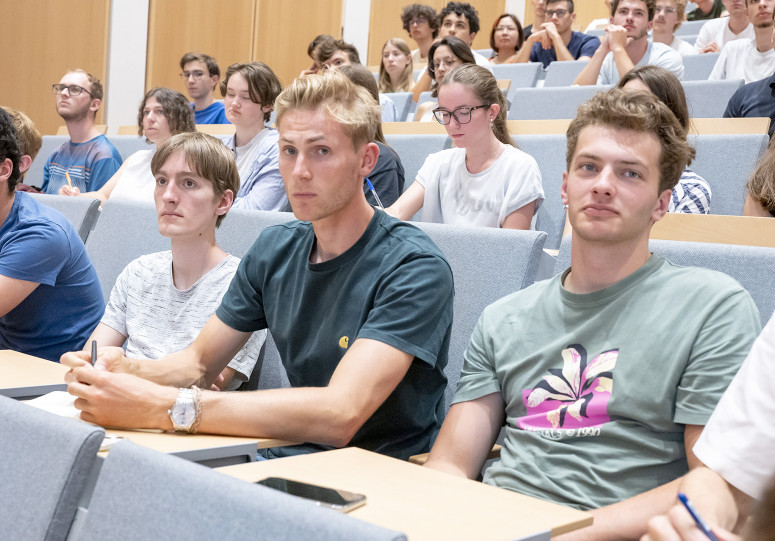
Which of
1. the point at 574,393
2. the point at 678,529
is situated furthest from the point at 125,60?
the point at 678,529

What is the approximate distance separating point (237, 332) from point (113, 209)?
41.1 inches

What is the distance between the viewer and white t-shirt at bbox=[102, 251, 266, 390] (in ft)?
6.01

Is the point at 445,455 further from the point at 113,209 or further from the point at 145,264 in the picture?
the point at 113,209

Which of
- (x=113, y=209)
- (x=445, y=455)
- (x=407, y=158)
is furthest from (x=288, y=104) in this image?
(x=407, y=158)

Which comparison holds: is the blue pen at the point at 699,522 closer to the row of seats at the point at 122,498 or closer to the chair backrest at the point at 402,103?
the row of seats at the point at 122,498

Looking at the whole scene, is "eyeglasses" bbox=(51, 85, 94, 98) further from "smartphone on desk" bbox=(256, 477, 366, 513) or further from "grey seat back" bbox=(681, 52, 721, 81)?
"smartphone on desk" bbox=(256, 477, 366, 513)

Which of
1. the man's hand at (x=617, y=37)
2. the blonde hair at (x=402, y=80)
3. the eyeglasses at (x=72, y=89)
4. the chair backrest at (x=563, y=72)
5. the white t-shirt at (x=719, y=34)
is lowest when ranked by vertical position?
the eyeglasses at (x=72, y=89)

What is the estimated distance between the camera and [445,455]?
4.20 feet

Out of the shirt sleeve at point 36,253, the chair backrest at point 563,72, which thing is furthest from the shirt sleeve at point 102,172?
the chair backrest at point 563,72

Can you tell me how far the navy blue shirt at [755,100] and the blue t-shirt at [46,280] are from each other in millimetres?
2310

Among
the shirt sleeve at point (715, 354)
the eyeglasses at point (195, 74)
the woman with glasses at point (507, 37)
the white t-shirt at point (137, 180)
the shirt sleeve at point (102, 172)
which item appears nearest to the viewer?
the shirt sleeve at point (715, 354)

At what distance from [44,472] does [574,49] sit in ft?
17.0

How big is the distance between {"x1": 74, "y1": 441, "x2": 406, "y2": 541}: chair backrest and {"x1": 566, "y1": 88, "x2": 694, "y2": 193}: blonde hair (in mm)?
893

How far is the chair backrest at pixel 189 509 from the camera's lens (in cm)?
63
